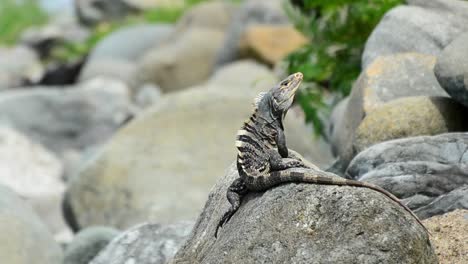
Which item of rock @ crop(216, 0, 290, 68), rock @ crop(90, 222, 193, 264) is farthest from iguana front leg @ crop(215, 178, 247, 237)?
rock @ crop(216, 0, 290, 68)

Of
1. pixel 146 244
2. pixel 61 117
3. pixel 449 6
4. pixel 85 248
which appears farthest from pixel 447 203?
pixel 61 117

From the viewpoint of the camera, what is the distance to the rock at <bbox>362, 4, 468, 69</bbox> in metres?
9.75

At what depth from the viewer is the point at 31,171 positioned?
18.0m

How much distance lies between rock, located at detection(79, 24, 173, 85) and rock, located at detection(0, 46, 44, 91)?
237 centimetres

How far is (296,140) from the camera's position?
1282 cm

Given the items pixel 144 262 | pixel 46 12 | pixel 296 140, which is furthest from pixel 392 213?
pixel 46 12

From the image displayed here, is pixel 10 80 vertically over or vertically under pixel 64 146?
under

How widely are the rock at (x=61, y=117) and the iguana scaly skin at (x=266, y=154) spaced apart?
14.0 metres

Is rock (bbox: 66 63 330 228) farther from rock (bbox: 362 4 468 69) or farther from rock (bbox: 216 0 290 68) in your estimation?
rock (bbox: 216 0 290 68)

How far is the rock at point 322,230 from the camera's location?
532 centimetres

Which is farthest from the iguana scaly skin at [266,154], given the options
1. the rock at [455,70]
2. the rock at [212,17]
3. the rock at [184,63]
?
the rock at [212,17]

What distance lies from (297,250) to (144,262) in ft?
9.39

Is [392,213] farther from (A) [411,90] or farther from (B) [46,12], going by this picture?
(B) [46,12]

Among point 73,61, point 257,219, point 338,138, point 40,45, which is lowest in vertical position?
point 40,45
